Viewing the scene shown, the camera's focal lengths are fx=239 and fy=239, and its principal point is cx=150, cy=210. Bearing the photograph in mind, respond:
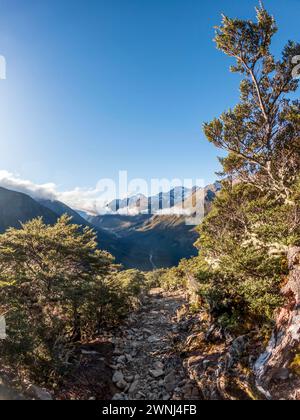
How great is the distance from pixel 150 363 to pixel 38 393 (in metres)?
6.23

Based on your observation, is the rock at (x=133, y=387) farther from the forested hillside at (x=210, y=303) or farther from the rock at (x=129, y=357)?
the rock at (x=129, y=357)

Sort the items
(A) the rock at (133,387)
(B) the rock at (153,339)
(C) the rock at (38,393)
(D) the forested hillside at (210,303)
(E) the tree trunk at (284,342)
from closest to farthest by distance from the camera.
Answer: (E) the tree trunk at (284,342), (C) the rock at (38,393), (D) the forested hillside at (210,303), (A) the rock at (133,387), (B) the rock at (153,339)

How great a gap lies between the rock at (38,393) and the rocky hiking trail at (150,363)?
2992 millimetres

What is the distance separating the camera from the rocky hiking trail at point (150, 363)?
9906 millimetres

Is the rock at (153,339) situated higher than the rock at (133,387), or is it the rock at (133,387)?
the rock at (133,387)

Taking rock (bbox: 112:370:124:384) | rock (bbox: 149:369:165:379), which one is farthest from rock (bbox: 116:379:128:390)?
rock (bbox: 149:369:165:379)

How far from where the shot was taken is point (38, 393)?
7992 millimetres

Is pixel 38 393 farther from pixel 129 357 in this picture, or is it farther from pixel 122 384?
pixel 129 357

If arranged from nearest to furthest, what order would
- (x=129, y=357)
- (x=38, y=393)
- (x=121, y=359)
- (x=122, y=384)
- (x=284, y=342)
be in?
(x=284, y=342), (x=38, y=393), (x=122, y=384), (x=121, y=359), (x=129, y=357)

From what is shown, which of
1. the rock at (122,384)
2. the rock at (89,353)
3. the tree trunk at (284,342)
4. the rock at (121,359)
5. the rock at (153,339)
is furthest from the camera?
the rock at (153,339)

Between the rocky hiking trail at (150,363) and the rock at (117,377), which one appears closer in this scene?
the rocky hiking trail at (150,363)

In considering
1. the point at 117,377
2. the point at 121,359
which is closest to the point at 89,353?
the point at 121,359

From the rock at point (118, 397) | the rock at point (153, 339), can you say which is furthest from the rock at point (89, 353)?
the rock at point (153, 339)

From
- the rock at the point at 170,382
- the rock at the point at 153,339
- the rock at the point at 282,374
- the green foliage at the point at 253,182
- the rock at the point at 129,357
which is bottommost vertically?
the rock at the point at 153,339
